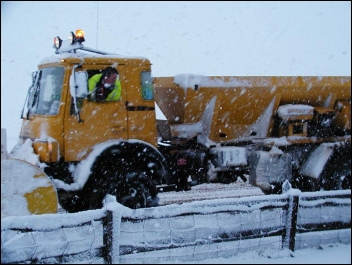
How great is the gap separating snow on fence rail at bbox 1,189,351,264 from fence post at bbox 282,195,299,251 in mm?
12

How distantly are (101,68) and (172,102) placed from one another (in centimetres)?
178

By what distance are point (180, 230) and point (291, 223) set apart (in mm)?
1423

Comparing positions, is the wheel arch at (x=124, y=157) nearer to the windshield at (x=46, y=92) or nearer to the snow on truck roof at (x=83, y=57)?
the windshield at (x=46, y=92)

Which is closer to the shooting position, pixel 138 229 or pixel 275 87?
pixel 138 229

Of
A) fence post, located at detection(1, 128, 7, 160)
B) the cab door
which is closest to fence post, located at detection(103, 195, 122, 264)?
the cab door

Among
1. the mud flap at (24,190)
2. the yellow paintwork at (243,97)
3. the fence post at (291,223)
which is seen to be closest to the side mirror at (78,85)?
the mud flap at (24,190)

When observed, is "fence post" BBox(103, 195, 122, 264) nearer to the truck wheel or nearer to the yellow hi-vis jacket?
the truck wheel

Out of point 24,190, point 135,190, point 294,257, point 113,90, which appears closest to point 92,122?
point 113,90

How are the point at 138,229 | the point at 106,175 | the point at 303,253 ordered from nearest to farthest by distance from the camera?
the point at 138,229
the point at 303,253
the point at 106,175

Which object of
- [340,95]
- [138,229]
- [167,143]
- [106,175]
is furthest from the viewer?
[340,95]

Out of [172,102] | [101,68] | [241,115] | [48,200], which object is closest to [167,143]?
[172,102]

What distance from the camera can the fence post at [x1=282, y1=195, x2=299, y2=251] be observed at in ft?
16.6

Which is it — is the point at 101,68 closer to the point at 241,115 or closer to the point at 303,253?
the point at 241,115

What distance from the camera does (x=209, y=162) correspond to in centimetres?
750
